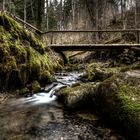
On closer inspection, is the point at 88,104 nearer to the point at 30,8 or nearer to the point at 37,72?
the point at 37,72

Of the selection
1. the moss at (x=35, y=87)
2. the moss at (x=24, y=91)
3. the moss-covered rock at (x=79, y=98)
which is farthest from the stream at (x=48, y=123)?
the moss at (x=35, y=87)

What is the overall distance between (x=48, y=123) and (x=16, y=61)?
3536mm

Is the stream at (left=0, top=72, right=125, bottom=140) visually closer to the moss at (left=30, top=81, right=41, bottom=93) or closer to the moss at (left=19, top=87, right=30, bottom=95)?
the moss at (left=19, top=87, right=30, bottom=95)

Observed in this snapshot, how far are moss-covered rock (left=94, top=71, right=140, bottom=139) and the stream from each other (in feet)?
0.91

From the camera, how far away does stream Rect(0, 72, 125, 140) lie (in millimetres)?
4660

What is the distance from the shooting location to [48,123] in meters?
5.30

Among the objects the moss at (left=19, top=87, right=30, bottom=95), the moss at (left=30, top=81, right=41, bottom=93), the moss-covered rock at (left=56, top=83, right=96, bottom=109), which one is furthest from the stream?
the moss at (left=30, top=81, right=41, bottom=93)

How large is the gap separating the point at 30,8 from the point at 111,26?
1035cm

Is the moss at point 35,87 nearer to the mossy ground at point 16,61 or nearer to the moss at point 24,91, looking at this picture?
the moss at point 24,91

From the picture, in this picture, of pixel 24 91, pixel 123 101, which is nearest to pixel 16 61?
pixel 24 91

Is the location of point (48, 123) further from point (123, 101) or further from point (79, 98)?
point (123, 101)

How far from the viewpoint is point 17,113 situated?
6039 mm

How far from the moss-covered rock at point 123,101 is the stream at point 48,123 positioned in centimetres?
28

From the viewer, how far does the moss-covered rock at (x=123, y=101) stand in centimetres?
428
